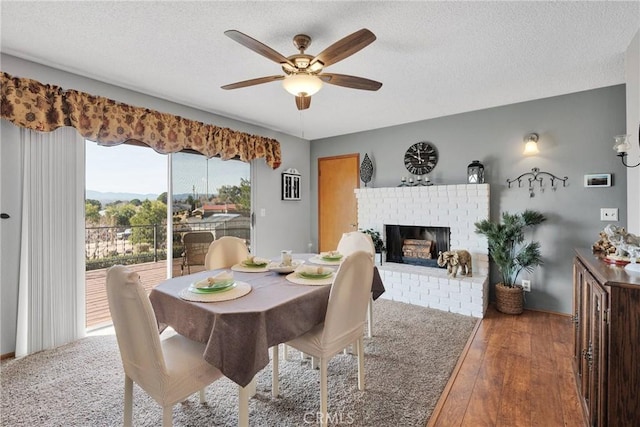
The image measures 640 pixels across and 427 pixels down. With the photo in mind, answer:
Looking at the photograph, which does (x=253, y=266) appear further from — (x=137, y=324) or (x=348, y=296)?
(x=137, y=324)

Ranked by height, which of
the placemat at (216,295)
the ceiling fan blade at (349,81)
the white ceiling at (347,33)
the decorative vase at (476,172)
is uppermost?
the white ceiling at (347,33)

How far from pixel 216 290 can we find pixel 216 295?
0.05 metres

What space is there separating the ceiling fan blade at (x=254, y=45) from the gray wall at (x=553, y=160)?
2793 mm

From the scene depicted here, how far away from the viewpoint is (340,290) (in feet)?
5.32

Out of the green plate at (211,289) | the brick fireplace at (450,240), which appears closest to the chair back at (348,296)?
the green plate at (211,289)

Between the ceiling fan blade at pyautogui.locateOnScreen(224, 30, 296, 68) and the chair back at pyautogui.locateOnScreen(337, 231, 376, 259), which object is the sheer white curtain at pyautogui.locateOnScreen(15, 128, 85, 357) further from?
the chair back at pyautogui.locateOnScreen(337, 231, 376, 259)

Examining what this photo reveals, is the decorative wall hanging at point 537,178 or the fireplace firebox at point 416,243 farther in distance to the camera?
the fireplace firebox at point 416,243

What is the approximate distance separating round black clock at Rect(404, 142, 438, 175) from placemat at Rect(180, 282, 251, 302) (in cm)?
317

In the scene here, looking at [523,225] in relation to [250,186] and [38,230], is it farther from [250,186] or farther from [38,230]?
[38,230]

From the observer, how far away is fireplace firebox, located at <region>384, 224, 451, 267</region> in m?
3.96

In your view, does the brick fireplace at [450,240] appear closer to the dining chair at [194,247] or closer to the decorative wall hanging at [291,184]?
the decorative wall hanging at [291,184]

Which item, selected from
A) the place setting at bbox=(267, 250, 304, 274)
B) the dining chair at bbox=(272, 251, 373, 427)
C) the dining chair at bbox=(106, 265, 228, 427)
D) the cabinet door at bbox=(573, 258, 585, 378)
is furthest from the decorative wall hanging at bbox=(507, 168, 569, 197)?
the dining chair at bbox=(106, 265, 228, 427)

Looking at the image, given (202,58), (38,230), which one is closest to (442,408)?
(202,58)

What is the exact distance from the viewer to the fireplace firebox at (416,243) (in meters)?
3.96
